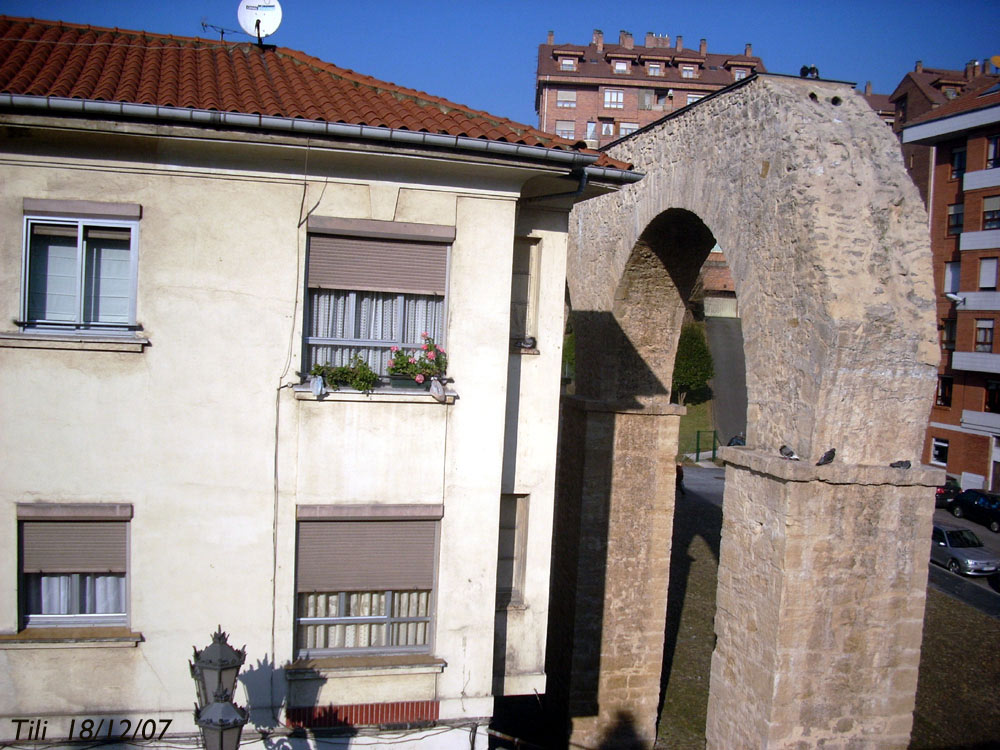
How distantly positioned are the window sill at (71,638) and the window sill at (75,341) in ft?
6.49

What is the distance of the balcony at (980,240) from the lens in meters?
25.1

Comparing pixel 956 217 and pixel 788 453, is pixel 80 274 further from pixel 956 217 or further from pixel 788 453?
pixel 956 217

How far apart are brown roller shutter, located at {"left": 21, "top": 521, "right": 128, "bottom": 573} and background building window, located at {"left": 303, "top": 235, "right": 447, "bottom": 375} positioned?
70.9 inches

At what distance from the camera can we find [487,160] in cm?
584

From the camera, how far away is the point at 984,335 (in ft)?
83.9

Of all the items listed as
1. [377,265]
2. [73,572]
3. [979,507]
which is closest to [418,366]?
[377,265]

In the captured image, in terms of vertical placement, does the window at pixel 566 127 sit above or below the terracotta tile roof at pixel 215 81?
above

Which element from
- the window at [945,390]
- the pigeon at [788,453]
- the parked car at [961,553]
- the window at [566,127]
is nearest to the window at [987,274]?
the window at [945,390]

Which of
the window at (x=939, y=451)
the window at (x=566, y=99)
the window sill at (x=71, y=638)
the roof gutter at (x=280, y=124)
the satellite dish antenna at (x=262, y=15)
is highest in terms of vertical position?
the window at (x=566, y=99)

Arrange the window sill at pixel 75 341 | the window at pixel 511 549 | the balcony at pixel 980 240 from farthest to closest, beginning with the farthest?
1. the balcony at pixel 980 240
2. the window at pixel 511 549
3. the window sill at pixel 75 341

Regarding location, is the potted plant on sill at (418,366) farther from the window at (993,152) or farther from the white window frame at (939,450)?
the white window frame at (939,450)

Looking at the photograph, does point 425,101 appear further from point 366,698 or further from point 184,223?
point 366,698

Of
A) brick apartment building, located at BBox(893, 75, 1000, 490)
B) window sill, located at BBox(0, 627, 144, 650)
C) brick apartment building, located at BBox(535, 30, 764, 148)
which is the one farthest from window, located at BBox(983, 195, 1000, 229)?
window sill, located at BBox(0, 627, 144, 650)

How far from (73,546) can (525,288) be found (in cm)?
390
